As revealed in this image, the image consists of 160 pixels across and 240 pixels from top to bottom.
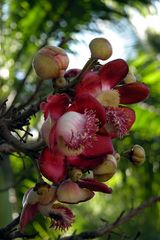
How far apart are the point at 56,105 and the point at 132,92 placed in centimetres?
18

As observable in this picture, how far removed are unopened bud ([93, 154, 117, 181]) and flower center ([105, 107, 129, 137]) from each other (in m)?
0.06

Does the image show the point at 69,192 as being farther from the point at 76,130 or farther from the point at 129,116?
the point at 129,116

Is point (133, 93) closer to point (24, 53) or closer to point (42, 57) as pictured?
point (42, 57)

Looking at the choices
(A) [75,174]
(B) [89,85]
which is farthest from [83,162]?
(B) [89,85]

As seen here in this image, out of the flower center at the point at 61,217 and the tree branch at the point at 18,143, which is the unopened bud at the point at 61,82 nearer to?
the tree branch at the point at 18,143

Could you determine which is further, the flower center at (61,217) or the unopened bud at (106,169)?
the flower center at (61,217)

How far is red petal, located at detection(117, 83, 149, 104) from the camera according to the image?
1.28 meters


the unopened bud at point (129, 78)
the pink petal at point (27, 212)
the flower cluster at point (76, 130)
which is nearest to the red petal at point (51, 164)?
the flower cluster at point (76, 130)

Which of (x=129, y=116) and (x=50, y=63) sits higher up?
(x=50, y=63)

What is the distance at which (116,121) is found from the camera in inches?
47.5

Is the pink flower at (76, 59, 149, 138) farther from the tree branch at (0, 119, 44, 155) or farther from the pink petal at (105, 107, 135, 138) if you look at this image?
the tree branch at (0, 119, 44, 155)

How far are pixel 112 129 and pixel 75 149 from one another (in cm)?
10

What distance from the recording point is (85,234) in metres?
1.64

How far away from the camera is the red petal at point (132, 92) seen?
128 cm
